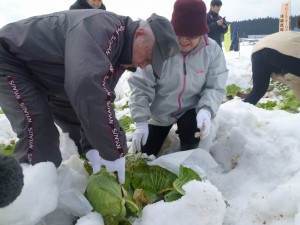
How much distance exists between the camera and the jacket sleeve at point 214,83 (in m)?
2.63

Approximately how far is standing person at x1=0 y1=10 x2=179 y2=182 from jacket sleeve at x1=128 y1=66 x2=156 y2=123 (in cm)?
55

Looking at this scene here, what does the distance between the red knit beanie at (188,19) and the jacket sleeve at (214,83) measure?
32cm

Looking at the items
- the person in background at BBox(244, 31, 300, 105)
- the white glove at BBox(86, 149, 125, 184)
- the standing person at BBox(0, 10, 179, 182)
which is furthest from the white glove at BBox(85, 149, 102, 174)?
the person in background at BBox(244, 31, 300, 105)

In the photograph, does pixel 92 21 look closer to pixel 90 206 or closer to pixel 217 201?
pixel 90 206

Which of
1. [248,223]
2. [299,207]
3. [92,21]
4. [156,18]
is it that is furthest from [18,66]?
[299,207]

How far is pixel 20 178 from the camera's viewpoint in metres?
1.32

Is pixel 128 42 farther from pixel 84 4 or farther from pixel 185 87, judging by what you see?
pixel 84 4

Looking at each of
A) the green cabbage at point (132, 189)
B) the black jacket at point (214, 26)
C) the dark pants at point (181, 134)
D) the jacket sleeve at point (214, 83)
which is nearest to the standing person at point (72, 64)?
the green cabbage at point (132, 189)

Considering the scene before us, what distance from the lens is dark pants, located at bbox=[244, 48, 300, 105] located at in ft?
11.6

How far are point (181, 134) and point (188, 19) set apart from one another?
939 mm

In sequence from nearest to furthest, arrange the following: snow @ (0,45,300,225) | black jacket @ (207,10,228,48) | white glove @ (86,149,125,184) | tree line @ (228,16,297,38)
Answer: snow @ (0,45,300,225) → white glove @ (86,149,125,184) → black jacket @ (207,10,228,48) → tree line @ (228,16,297,38)

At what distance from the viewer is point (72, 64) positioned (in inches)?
63.1

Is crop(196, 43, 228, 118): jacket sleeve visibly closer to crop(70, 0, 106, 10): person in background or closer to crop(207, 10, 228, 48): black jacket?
crop(70, 0, 106, 10): person in background

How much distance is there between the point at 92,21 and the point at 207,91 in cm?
122
